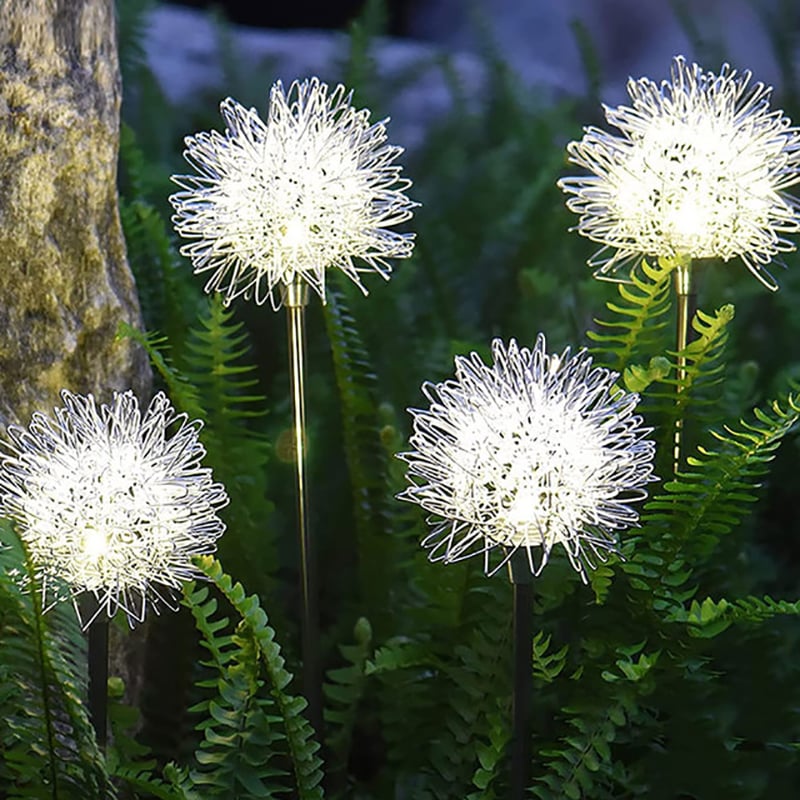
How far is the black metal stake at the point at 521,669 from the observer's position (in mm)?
552

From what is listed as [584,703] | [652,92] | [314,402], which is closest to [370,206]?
[652,92]

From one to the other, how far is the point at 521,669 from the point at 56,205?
1.23 ft

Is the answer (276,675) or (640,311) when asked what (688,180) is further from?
(276,675)

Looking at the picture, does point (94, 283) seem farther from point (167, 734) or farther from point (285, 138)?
point (167, 734)

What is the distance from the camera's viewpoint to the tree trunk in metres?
0.66

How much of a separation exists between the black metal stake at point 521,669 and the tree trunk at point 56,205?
0.99ft

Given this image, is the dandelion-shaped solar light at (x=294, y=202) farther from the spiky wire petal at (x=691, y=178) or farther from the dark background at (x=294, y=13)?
the dark background at (x=294, y=13)

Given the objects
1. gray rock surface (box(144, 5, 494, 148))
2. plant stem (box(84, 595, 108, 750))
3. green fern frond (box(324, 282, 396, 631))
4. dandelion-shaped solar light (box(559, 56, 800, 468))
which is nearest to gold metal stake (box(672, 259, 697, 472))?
dandelion-shaped solar light (box(559, 56, 800, 468))

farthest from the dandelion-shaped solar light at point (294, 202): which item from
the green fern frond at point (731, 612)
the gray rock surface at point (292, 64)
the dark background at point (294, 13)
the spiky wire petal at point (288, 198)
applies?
the dark background at point (294, 13)

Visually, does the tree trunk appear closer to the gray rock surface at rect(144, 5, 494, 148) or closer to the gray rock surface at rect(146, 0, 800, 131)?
the gray rock surface at rect(146, 0, 800, 131)

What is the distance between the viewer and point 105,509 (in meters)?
0.55

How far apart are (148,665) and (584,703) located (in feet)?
1.13

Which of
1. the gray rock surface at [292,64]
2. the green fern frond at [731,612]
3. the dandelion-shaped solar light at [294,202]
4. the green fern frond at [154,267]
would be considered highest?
the gray rock surface at [292,64]

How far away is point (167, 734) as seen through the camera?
822 millimetres
